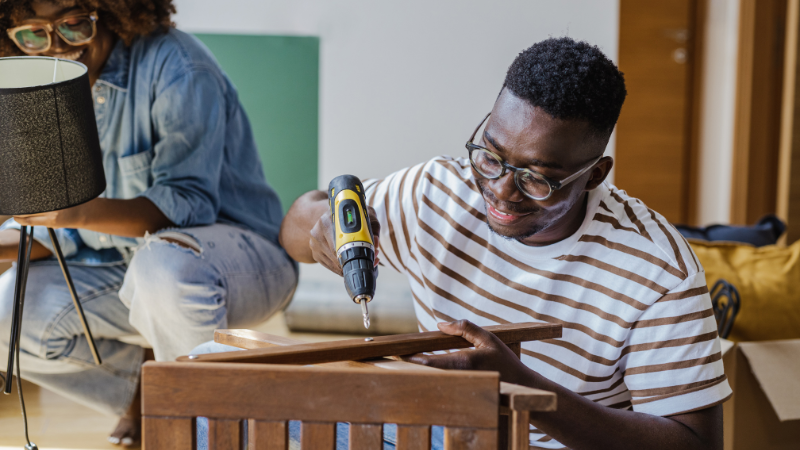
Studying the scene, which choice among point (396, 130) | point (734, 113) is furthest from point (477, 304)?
point (734, 113)

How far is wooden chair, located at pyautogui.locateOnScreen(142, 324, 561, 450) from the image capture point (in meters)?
0.63

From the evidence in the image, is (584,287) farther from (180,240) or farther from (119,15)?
(119,15)

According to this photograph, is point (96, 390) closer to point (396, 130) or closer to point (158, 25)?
point (158, 25)

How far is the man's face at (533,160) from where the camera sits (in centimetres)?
92

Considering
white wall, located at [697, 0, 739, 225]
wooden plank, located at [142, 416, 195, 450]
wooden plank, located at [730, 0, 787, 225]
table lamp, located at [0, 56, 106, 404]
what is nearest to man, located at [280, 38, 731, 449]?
wooden plank, located at [142, 416, 195, 450]

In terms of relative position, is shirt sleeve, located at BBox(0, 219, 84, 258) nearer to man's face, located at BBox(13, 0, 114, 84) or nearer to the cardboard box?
man's face, located at BBox(13, 0, 114, 84)

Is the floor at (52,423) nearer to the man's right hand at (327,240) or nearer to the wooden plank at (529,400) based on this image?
the man's right hand at (327,240)

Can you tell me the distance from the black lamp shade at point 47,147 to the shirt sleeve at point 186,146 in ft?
1.13

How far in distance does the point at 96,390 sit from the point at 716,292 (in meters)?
1.42

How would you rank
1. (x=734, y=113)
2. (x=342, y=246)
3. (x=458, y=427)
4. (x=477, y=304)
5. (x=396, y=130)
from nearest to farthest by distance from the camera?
(x=458, y=427), (x=342, y=246), (x=477, y=304), (x=396, y=130), (x=734, y=113)

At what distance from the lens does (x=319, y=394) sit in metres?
0.64

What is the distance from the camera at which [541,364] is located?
103 centimetres

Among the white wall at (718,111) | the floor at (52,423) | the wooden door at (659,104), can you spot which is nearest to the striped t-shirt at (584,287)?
the floor at (52,423)

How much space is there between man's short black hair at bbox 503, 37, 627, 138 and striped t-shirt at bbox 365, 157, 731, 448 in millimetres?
157
